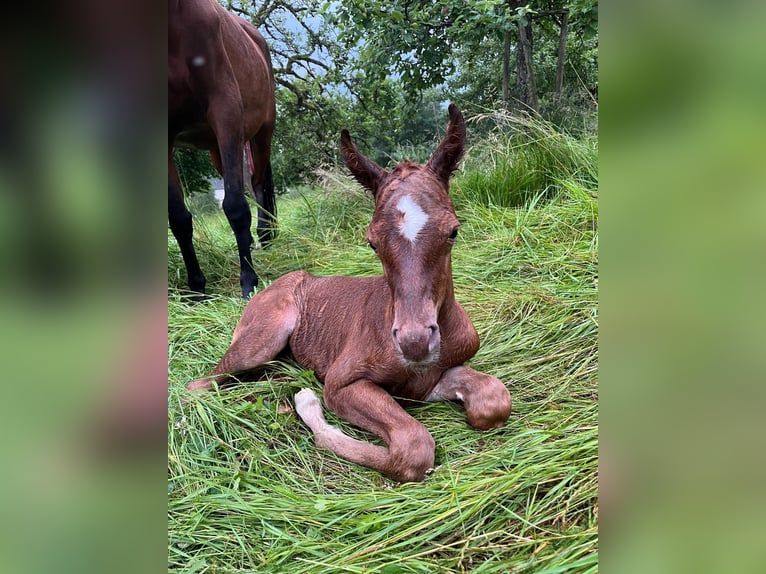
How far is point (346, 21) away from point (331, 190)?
1877mm

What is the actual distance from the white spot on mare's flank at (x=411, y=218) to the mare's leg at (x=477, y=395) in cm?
79

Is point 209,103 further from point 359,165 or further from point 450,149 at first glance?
point 450,149

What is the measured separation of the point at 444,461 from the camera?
6.31ft

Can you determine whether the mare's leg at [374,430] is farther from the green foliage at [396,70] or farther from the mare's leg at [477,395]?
the green foliage at [396,70]

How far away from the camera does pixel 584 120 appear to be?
503 centimetres

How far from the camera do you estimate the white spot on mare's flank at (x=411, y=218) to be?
1853mm
